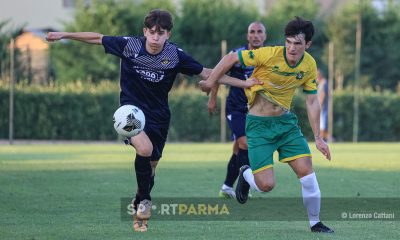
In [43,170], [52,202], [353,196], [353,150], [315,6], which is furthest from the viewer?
[315,6]

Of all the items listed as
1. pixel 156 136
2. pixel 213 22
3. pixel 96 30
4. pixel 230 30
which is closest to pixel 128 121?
pixel 156 136

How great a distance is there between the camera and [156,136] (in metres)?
9.77

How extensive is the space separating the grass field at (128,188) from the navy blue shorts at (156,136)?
711 millimetres

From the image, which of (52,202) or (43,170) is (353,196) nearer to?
(52,202)

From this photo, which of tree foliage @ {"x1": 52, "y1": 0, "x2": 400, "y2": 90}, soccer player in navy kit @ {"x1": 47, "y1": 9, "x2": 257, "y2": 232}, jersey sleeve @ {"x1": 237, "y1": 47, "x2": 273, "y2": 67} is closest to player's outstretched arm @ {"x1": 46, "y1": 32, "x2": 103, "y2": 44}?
soccer player in navy kit @ {"x1": 47, "y1": 9, "x2": 257, "y2": 232}

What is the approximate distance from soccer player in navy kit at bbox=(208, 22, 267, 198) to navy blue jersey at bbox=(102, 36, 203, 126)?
124 inches

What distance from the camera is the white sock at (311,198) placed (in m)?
9.38

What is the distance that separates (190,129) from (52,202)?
810 inches

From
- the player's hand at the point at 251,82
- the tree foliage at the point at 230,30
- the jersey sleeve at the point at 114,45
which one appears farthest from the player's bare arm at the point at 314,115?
the tree foliage at the point at 230,30

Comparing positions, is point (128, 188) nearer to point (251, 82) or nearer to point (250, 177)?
point (250, 177)

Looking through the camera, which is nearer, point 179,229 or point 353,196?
point 179,229

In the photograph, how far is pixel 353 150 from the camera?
26.0m

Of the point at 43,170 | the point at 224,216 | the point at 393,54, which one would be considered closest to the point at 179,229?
the point at 224,216

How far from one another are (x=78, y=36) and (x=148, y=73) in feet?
2.49
